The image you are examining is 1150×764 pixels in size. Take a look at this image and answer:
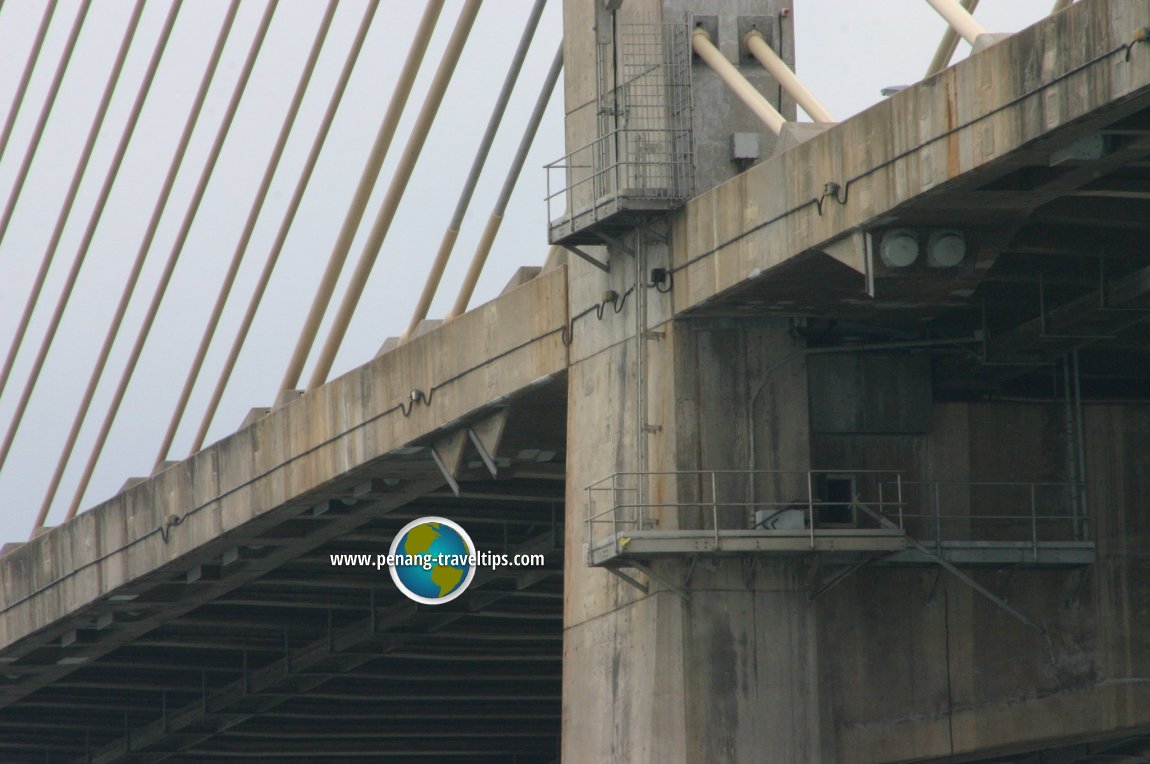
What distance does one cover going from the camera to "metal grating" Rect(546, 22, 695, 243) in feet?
102

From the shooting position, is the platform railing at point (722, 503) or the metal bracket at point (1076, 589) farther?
the metal bracket at point (1076, 589)

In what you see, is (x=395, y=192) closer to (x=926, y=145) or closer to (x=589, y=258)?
(x=589, y=258)

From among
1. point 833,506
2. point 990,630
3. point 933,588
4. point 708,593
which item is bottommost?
point 990,630

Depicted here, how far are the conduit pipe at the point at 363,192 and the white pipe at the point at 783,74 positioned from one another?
9708mm

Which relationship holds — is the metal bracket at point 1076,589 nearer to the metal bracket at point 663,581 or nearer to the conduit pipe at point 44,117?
the metal bracket at point 663,581

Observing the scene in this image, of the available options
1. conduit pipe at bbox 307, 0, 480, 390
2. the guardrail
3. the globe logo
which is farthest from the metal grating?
the globe logo

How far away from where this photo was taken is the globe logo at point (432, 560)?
4691 cm

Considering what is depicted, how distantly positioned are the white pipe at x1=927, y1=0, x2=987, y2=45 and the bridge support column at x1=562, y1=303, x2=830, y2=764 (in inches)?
226

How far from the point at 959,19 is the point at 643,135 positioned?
6057 millimetres

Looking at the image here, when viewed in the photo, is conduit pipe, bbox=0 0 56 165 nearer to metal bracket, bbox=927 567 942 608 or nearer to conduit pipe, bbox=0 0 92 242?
conduit pipe, bbox=0 0 92 242

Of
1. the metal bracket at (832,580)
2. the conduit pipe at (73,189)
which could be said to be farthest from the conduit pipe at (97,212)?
the metal bracket at (832,580)

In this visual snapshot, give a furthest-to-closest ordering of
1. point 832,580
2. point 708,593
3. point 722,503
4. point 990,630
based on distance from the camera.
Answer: point 990,630
point 832,580
point 708,593
point 722,503

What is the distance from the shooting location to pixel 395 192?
4072cm
